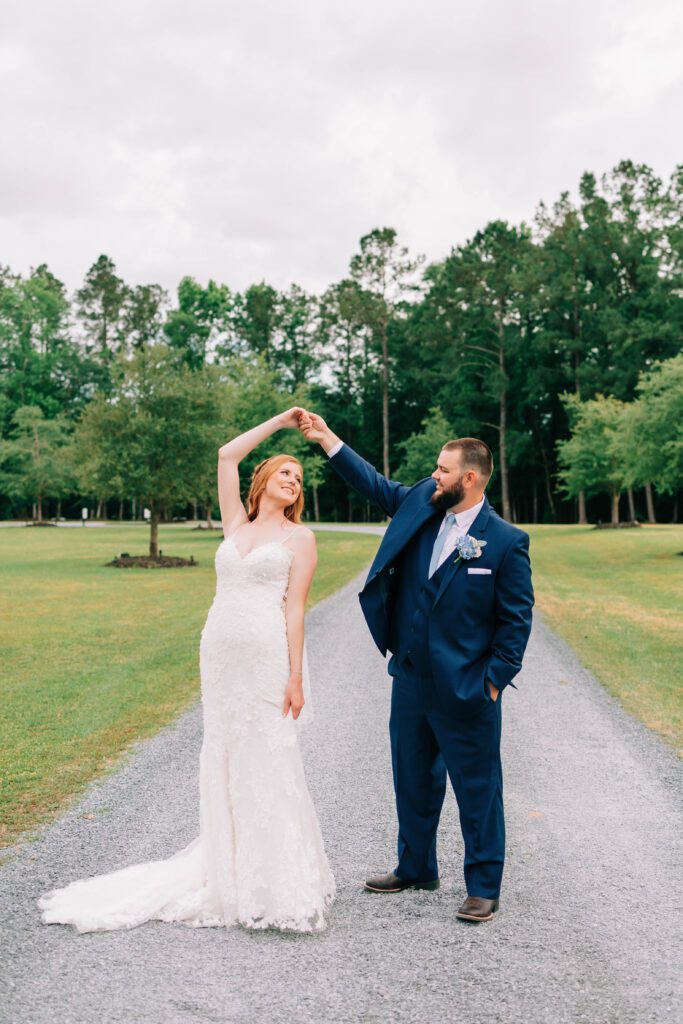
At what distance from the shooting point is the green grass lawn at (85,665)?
21.1ft

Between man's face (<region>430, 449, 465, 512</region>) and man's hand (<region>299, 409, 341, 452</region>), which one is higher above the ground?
man's hand (<region>299, 409, 341, 452</region>)

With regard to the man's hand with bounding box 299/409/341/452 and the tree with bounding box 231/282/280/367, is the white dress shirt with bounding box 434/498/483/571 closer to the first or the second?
the man's hand with bounding box 299/409/341/452

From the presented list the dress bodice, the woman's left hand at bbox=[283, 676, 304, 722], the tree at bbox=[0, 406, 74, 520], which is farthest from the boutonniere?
the tree at bbox=[0, 406, 74, 520]

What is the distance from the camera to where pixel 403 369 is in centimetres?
6881

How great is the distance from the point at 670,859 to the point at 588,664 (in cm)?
613

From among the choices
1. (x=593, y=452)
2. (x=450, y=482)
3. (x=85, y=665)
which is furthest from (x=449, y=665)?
(x=593, y=452)

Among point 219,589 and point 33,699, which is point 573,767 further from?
point 33,699

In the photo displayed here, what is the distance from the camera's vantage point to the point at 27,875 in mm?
4398

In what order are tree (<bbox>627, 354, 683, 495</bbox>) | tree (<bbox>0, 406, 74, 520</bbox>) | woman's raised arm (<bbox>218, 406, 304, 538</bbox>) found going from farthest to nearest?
tree (<bbox>0, 406, 74, 520</bbox>), tree (<bbox>627, 354, 683, 495</bbox>), woman's raised arm (<bbox>218, 406, 304, 538</bbox>)

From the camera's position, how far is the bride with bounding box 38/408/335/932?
386cm

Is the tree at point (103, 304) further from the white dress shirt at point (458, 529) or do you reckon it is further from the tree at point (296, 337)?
the white dress shirt at point (458, 529)

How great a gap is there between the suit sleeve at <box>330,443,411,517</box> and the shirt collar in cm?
44

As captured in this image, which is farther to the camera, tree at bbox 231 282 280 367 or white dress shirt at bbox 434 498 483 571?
tree at bbox 231 282 280 367

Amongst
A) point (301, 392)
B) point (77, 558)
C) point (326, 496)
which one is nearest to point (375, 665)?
point (77, 558)
